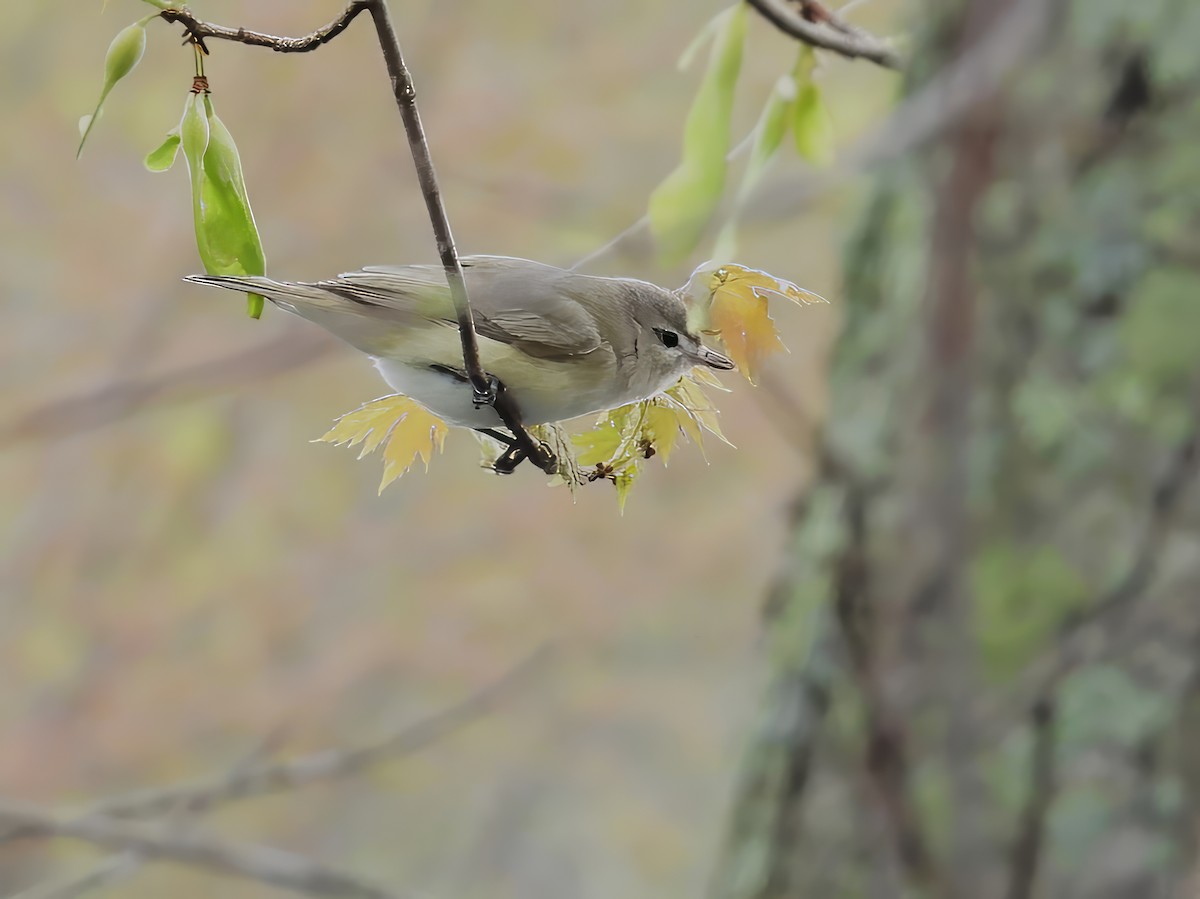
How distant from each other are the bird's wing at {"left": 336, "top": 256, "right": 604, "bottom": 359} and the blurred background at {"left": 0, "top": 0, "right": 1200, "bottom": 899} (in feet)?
0.28

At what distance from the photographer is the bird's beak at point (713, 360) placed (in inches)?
18.4

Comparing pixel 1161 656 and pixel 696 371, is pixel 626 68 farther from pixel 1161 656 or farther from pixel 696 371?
pixel 696 371

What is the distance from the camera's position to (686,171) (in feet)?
1.69

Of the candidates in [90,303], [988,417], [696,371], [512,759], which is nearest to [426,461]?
[696,371]

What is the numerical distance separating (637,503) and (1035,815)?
123 cm

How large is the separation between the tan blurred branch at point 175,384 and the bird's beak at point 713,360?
1.34 feet

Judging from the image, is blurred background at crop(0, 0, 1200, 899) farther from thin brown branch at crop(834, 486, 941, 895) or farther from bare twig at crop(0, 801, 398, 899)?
bare twig at crop(0, 801, 398, 899)

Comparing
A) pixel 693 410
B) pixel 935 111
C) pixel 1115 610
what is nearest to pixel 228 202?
pixel 693 410

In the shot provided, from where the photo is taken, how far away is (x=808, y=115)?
624 mm

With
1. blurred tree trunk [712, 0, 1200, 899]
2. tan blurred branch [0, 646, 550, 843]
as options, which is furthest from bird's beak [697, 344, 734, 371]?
tan blurred branch [0, 646, 550, 843]

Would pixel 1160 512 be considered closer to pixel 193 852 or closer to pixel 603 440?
pixel 603 440

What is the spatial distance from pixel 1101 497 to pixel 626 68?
4.41ft

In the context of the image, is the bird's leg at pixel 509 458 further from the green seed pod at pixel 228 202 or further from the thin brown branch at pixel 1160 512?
the thin brown branch at pixel 1160 512

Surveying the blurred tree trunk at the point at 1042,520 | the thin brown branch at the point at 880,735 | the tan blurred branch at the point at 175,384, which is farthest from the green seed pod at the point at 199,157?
the thin brown branch at the point at 880,735
